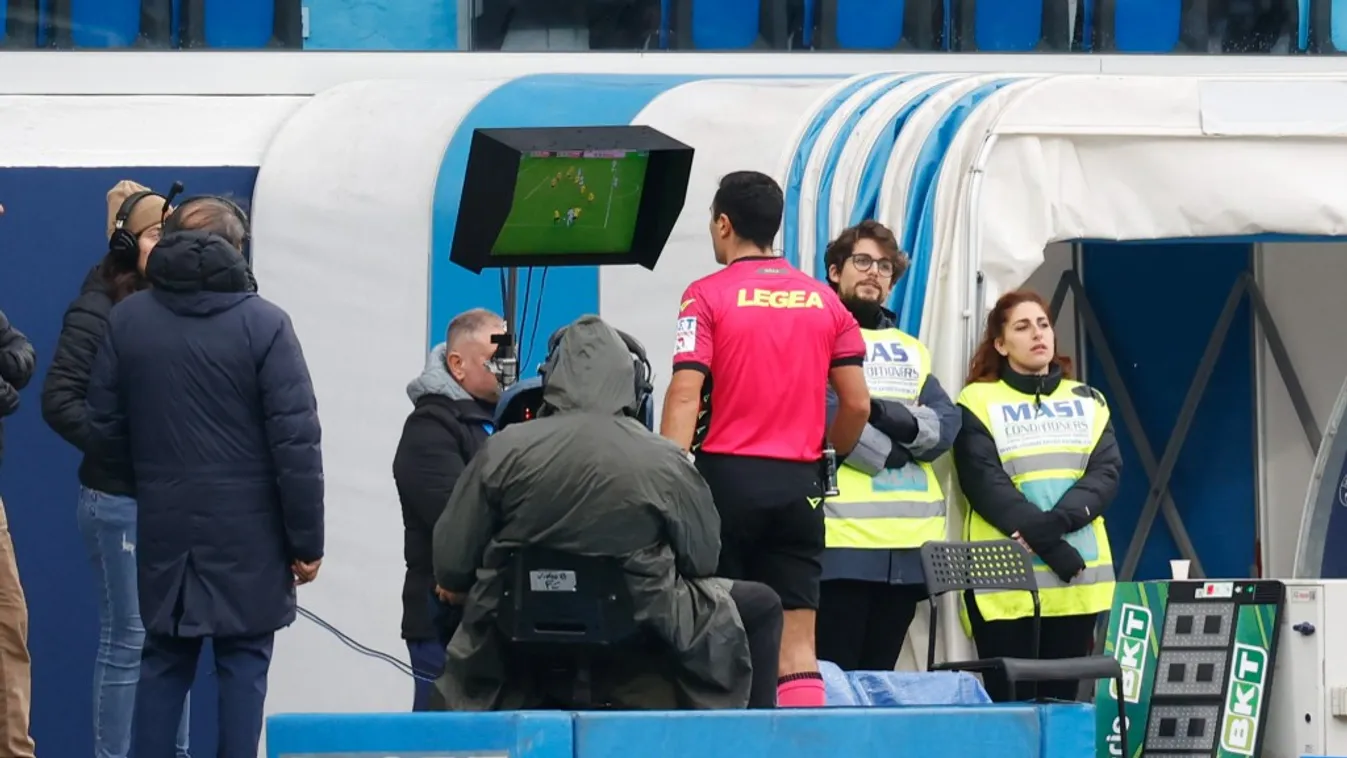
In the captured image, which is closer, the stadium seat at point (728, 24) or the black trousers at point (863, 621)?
the black trousers at point (863, 621)

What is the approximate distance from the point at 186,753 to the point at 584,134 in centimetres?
208

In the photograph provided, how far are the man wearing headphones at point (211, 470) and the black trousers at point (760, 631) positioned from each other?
47.4 inches

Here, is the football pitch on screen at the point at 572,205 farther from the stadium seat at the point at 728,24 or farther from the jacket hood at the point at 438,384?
the stadium seat at the point at 728,24

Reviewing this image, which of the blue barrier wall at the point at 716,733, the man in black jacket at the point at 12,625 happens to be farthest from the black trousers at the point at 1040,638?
the man in black jacket at the point at 12,625

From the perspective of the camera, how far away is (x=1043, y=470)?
6.83m

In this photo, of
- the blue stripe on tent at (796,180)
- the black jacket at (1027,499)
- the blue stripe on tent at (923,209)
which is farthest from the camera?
the blue stripe on tent at (796,180)

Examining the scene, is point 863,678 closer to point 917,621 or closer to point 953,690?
point 953,690

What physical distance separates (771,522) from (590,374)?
110cm

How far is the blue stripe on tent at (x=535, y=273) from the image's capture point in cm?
743

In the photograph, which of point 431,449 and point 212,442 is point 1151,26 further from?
point 212,442

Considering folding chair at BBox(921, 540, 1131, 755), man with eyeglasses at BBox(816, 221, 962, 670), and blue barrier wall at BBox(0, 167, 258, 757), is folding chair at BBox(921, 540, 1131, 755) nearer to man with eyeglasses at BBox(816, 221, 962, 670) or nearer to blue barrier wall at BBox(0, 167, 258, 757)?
man with eyeglasses at BBox(816, 221, 962, 670)

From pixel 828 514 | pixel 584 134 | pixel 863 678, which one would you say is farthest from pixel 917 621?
pixel 584 134

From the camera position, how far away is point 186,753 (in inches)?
261

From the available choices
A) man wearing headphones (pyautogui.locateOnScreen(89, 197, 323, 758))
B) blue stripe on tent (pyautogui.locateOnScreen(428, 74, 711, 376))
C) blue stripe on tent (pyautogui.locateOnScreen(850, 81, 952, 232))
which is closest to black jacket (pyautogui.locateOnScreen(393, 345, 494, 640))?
man wearing headphones (pyautogui.locateOnScreen(89, 197, 323, 758))
